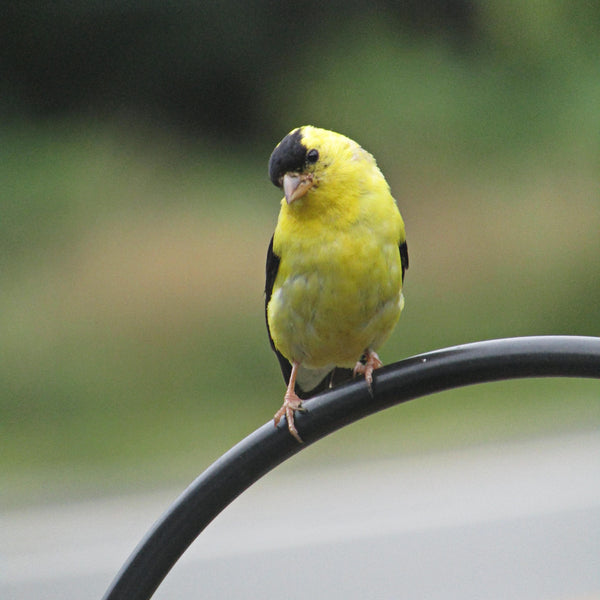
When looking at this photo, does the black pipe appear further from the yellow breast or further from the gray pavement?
the gray pavement

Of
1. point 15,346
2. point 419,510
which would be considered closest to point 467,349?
point 419,510

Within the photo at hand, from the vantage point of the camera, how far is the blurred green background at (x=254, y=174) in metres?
8.67

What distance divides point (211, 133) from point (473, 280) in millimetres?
3628

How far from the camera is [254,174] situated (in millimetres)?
11141

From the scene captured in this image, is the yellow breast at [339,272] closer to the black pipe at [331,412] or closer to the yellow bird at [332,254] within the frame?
the yellow bird at [332,254]

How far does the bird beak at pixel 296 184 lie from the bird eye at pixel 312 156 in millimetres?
45

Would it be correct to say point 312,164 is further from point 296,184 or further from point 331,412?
point 331,412

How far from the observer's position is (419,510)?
6.33 meters

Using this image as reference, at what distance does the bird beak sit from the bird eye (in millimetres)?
45

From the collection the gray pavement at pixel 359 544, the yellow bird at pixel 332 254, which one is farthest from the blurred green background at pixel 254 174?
the yellow bird at pixel 332 254

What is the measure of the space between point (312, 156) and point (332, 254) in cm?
34

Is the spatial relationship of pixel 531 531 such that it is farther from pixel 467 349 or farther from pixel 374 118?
pixel 374 118

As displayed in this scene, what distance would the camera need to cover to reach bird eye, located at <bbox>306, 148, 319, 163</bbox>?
2641 mm

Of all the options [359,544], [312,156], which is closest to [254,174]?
[359,544]
